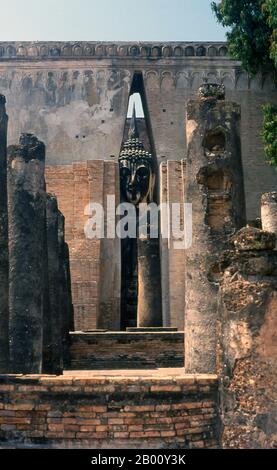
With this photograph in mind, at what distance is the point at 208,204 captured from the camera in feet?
25.4

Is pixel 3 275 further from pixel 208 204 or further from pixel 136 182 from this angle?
pixel 136 182

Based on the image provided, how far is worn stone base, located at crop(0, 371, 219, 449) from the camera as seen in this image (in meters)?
4.98

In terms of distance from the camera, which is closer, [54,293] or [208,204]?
[208,204]

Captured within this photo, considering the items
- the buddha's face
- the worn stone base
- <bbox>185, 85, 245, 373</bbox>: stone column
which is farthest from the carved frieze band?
the worn stone base

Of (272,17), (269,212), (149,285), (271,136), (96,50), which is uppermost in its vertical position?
(96,50)

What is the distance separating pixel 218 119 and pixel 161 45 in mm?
15339

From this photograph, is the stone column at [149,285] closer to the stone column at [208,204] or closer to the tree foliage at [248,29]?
the tree foliage at [248,29]

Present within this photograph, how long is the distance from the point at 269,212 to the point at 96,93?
12129mm

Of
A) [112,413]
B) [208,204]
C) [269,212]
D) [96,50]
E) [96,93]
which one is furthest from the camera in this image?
[96,93]

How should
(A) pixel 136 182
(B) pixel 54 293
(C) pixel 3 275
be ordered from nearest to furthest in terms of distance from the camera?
(C) pixel 3 275, (B) pixel 54 293, (A) pixel 136 182

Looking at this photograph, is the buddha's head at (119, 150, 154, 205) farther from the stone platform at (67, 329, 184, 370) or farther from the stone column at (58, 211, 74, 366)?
the stone platform at (67, 329, 184, 370)

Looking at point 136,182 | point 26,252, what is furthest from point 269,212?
point 136,182

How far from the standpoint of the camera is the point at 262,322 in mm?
4332
